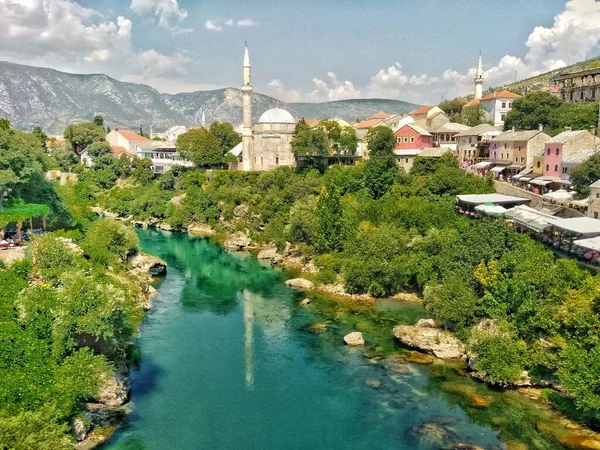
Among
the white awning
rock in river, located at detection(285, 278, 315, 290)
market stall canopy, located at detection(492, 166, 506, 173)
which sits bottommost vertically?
rock in river, located at detection(285, 278, 315, 290)

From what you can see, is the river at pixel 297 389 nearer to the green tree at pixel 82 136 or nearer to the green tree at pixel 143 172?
the green tree at pixel 143 172

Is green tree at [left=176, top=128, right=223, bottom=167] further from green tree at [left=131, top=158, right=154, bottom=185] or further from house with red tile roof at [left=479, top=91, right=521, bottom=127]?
house with red tile roof at [left=479, top=91, right=521, bottom=127]

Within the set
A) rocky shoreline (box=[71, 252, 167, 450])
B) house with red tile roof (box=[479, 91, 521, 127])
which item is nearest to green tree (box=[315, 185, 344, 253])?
rocky shoreline (box=[71, 252, 167, 450])

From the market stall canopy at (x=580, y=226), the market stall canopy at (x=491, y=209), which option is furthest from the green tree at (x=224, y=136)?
the market stall canopy at (x=580, y=226)

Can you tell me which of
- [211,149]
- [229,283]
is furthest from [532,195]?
[211,149]

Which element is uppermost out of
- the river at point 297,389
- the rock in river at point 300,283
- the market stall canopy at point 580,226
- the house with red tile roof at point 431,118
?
the house with red tile roof at point 431,118

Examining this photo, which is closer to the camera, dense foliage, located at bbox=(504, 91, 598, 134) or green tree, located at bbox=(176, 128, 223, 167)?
dense foliage, located at bbox=(504, 91, 598, 134)
